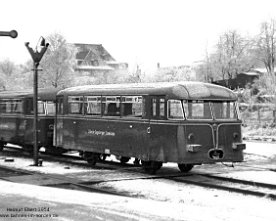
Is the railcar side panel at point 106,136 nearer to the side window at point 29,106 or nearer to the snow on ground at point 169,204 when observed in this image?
the side window at point 29,106

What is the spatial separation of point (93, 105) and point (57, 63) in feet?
192

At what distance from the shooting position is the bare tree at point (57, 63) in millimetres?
74000

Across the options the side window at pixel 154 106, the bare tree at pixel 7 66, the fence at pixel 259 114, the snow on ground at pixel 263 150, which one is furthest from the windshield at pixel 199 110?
the bare tree at pixel 7 66

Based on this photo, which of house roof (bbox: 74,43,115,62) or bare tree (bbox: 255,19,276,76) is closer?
bare tree (bbox: 255,19,276,76)

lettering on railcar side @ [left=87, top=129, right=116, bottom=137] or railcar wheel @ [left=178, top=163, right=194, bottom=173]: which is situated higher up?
lettering on railcar side @ [left=87, top=129, right=116, bottom=137]

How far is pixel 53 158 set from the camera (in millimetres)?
22094

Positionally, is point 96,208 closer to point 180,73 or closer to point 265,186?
point 265,186

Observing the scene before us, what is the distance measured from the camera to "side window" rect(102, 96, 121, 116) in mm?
17172

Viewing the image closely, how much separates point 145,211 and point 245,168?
352 inches

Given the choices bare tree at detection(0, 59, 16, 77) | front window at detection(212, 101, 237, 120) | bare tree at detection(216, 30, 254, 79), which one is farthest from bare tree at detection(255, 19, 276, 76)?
front window at detection(212, 101, 237, 120)

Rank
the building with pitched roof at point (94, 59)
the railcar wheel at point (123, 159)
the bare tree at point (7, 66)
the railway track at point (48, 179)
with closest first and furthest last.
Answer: the railway track at point (48, 179), the railcar wheel at point (123, 159), the bare tree at point (7, 66), the building with pitched roof at point (94, 59)

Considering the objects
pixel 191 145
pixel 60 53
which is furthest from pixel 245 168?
pixel 60 53

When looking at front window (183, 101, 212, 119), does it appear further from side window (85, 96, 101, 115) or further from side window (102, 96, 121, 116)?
side window (85, 96, 101, 115)

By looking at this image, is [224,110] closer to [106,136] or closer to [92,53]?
[106,136]
